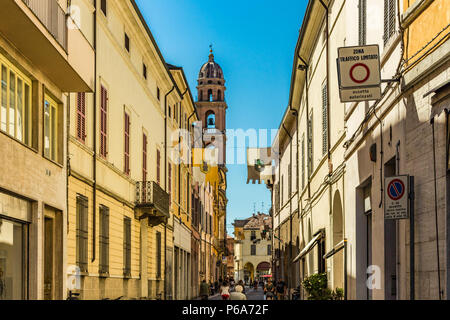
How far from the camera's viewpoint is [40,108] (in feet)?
49.8

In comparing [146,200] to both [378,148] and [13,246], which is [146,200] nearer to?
[13,246]

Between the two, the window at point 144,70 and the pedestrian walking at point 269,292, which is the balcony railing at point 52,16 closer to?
the window at point 144,70

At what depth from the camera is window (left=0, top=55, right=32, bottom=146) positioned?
13297 mm

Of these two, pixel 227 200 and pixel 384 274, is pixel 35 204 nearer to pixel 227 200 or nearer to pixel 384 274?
pixel 384 274

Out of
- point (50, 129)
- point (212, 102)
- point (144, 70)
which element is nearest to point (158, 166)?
point (144, 70)

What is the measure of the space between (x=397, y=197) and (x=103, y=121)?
39.9 ft

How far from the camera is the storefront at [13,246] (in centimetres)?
1351

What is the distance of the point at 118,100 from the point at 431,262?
15.2 metres

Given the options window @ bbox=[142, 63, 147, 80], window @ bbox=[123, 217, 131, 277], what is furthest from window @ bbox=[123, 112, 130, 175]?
window @ bbox=[142, 63, 147, 80]

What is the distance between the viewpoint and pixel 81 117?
62.0 feet

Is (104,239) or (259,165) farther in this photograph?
(259,165)

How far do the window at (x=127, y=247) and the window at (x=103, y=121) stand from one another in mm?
4187

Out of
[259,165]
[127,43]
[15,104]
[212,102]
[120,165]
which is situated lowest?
[120,165]
